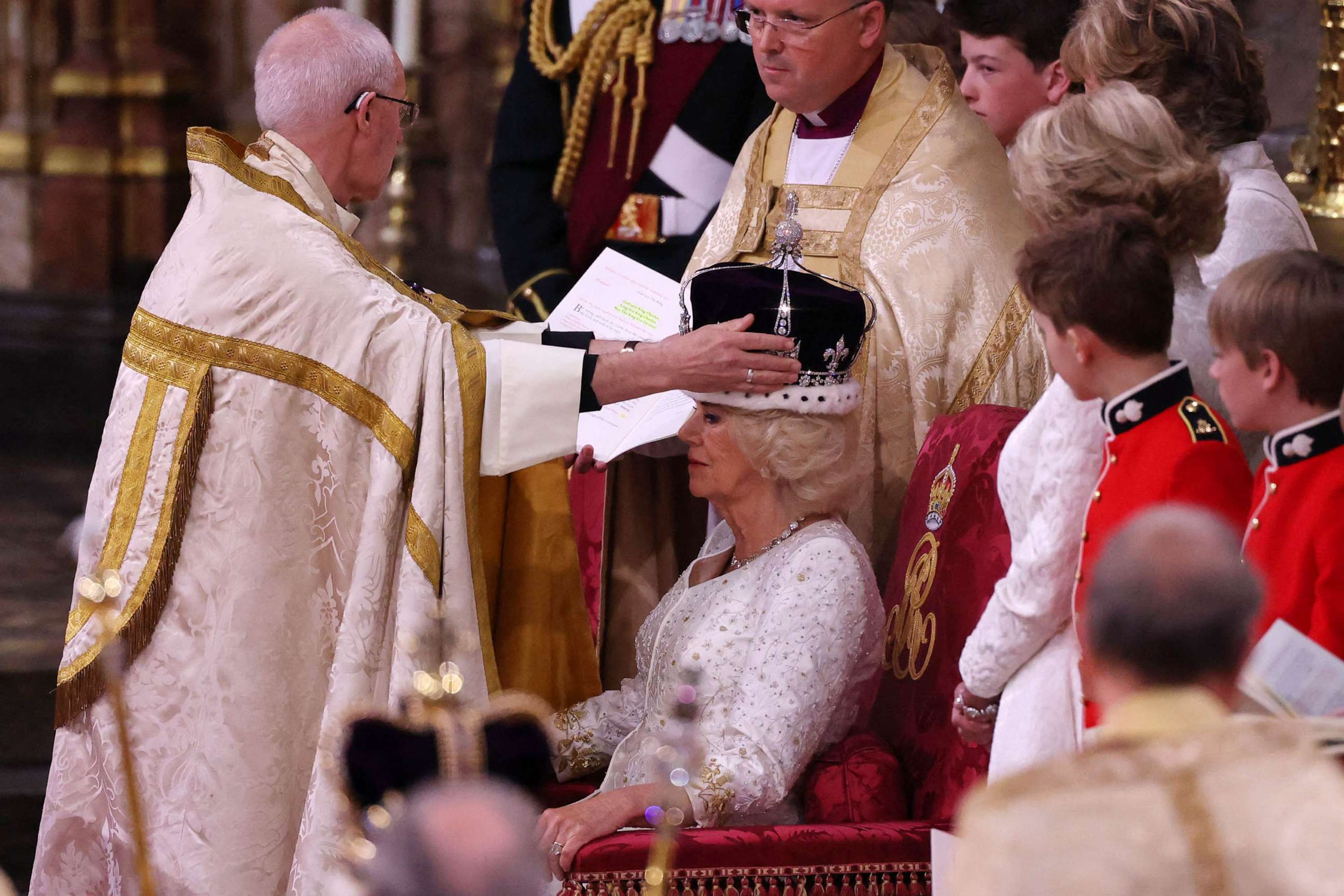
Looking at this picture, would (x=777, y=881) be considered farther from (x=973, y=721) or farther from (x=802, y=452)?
(x=802, y=452)

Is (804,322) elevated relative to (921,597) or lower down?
elevated

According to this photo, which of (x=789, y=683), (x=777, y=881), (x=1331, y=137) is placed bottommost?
(x=777, y=881)

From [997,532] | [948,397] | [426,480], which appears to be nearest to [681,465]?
[948,397]

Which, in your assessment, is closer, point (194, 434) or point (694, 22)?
point (194, 434)

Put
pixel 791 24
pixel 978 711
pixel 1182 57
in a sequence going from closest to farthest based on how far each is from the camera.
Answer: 1. pixel 978 711
2. pixel 1182 57
3. pixel 791 24

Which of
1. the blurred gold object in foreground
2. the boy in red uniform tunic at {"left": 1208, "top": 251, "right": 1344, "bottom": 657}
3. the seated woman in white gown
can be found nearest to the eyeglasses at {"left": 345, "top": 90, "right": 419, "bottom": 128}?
the seated woman in white gown

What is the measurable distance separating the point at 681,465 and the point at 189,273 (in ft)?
3.70

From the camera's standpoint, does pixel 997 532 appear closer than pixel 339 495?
Yes

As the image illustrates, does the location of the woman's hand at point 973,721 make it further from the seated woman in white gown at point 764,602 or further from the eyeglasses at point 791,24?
the eyeglasses at point 791,24

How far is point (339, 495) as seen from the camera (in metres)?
2.97

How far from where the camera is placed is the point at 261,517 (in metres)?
2.95

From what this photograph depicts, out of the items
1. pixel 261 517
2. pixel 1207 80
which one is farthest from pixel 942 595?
pixel 261 517

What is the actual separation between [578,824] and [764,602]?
0.48 m

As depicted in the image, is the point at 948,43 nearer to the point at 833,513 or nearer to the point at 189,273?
the point at 833,513
